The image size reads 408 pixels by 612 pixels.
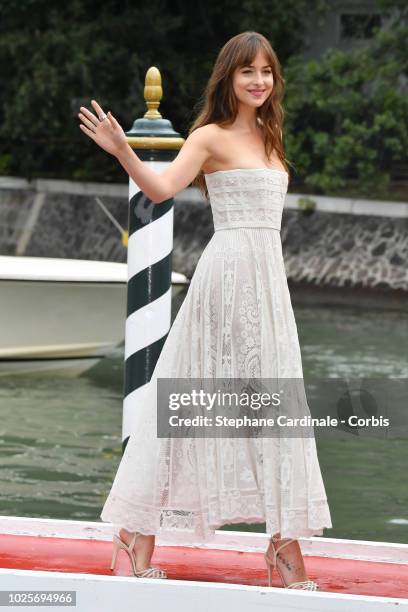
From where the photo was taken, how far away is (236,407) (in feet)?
13.0

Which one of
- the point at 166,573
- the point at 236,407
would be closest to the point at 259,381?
the point at 236,407

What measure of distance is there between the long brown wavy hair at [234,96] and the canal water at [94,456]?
3321 millimetres

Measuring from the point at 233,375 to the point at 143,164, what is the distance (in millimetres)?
634

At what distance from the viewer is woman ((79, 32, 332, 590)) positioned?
3945 mm

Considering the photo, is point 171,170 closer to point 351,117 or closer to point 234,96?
point 234,96

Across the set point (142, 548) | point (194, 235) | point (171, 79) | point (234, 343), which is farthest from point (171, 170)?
point (171, 79)

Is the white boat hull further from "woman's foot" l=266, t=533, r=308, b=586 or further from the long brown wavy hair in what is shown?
the long brown wavy hair

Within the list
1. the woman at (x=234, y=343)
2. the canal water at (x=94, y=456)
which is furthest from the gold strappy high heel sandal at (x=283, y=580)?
the canal water at (x=94, y=456)

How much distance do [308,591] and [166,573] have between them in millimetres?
664

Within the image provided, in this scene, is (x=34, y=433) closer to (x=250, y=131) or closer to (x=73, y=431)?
(x=73, y=431)

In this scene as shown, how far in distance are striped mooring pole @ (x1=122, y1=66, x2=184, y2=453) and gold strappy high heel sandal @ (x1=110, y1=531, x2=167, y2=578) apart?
1296mm

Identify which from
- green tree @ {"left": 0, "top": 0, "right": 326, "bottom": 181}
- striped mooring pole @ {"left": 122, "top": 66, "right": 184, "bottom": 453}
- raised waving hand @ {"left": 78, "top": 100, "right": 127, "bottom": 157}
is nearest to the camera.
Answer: raised waving hand @ {"left": 78, "top": 100, "right": 127, "bottom": 157}

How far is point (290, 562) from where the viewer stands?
3.98 m

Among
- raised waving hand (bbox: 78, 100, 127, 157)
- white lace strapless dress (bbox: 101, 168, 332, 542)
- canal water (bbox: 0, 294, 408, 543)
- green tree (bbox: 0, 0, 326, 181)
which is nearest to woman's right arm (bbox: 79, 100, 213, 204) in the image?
raised waving hand (bbox: 78, 100, 127, 157)
